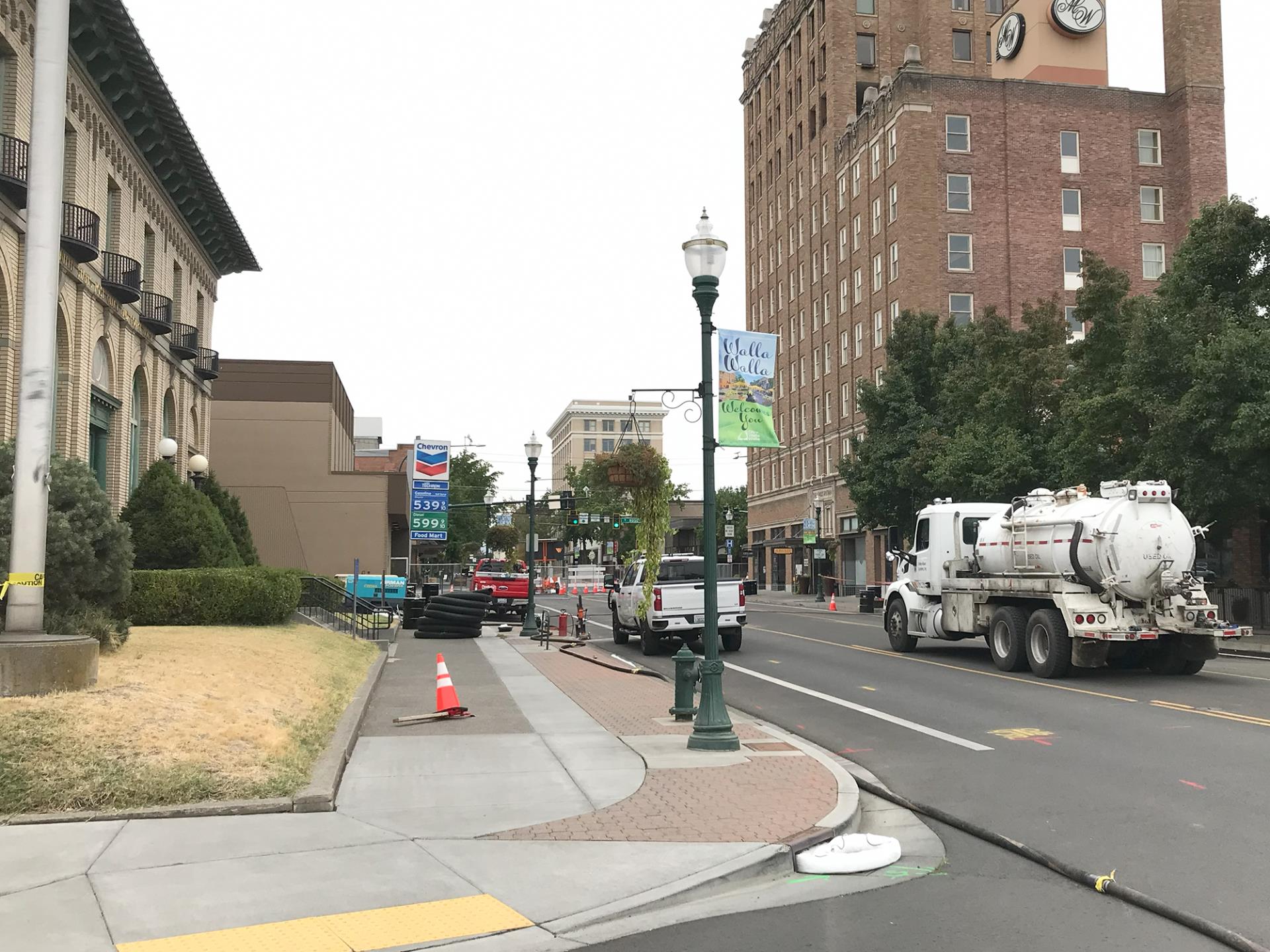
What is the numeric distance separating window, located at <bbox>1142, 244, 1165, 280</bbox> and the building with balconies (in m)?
45.8

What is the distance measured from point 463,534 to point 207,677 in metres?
71.6

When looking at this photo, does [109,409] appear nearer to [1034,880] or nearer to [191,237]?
[191,237]

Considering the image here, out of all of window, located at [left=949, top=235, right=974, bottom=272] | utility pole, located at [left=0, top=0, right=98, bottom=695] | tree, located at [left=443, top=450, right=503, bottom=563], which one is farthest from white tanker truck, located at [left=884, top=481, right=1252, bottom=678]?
tree, located at [left=443, top=450, right=503, bottom=563]

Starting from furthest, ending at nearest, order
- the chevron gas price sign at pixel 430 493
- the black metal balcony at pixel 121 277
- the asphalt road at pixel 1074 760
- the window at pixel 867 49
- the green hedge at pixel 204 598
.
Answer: the window at pixel 867 49, the chevron gas price sign at pixel 430 493, the black metal balcony at pixel 121 277, the green hedge at pixel 204 598, the asphalt road at pixel 1074 760

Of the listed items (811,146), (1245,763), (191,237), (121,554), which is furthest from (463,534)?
(1245,763)

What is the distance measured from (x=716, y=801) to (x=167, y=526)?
57.9 feet

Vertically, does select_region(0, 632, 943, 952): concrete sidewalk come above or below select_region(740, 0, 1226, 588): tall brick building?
below

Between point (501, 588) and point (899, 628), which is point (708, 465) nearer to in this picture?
point (899, 628)

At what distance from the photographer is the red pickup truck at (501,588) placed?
34844 millimetres

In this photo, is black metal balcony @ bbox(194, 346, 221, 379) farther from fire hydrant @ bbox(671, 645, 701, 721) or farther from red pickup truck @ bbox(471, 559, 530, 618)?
fire hydrant @ bbox(671, 645, 701, 721)

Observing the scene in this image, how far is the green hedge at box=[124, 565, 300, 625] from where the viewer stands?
19156mm

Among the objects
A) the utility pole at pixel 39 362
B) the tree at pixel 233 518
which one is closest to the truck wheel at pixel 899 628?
the utility pole at pixel 39 362

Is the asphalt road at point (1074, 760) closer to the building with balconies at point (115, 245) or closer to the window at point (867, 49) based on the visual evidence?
the building with balconies at point (115, 245)

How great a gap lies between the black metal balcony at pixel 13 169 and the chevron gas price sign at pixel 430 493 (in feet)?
49.2
